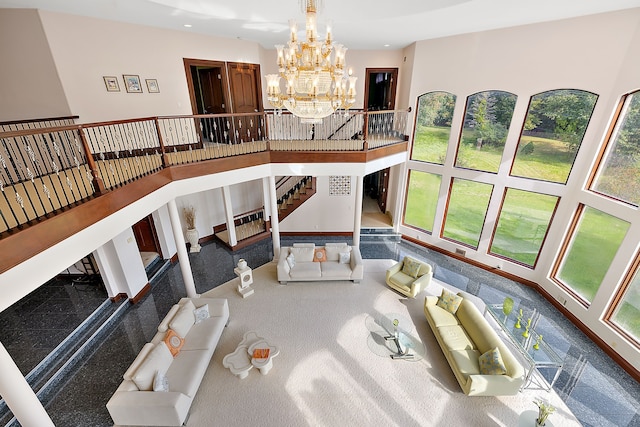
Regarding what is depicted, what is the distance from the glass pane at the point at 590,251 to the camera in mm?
5680

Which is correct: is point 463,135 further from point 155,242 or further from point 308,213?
point 155,242

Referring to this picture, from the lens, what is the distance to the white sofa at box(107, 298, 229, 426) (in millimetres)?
3914

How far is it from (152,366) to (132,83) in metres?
5.86

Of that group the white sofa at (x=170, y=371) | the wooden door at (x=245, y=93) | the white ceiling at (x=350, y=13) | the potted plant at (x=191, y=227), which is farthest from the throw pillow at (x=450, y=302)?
the potted plant at (x=191, y=227)

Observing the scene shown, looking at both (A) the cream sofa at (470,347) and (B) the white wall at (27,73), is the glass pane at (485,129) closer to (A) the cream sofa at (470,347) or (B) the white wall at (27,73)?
(A) the cream sofa at (470,347)

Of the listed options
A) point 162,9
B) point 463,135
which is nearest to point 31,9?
point 162,9

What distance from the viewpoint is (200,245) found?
914 cm

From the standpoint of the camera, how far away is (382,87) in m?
10.1

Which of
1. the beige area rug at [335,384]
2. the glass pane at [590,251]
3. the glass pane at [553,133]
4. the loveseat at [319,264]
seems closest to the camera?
the beige area rug at [335,384]

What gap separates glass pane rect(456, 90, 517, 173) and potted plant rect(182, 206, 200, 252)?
7.77 metres

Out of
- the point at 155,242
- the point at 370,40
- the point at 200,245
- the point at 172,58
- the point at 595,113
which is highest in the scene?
the point at 370,40

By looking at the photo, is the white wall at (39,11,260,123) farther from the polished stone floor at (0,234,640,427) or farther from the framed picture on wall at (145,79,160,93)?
the polished stone floor at (0,234,640,427)

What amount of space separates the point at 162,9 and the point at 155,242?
5574mm

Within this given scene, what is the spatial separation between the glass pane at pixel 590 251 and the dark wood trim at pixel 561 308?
1.59ft
